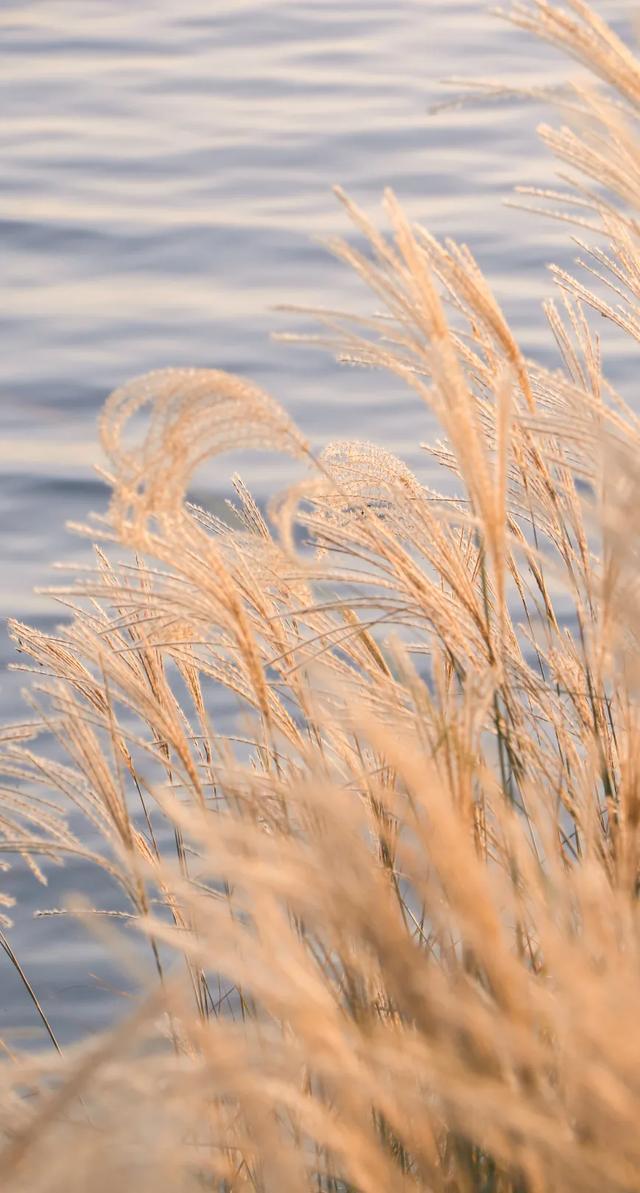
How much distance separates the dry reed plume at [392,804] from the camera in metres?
0.96

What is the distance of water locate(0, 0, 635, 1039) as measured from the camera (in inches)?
161

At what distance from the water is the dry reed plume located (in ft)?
3.84

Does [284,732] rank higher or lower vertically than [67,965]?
higher

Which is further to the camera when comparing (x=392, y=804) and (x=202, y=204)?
(x=202, y=204)

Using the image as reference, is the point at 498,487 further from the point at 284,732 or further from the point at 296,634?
the point at 296,634

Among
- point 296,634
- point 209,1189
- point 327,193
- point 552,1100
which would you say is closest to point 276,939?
point 552,1100

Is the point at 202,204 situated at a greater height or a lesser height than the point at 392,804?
greater

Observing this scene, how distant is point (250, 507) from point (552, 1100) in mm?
837

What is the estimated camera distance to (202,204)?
5523mm

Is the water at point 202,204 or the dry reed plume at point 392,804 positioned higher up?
the water at point 202,204

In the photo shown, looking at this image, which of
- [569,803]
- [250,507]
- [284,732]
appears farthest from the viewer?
[250,507]

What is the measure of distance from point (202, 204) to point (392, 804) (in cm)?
442

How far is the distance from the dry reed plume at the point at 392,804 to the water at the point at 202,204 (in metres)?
1.17

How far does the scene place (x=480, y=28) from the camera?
276 inches
